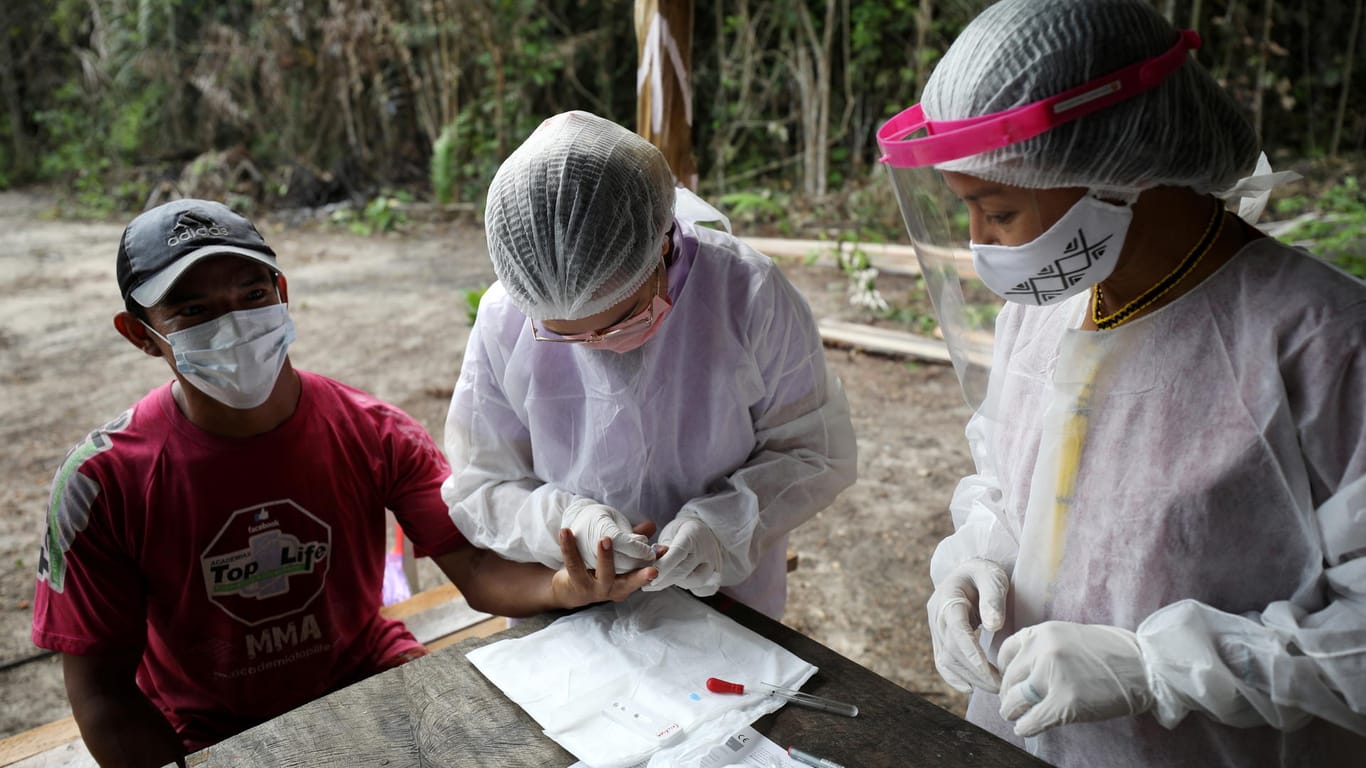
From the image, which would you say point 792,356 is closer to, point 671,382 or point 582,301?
point 671,382

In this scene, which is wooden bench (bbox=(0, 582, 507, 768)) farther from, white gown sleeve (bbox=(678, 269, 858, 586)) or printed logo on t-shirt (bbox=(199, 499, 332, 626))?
white gown sleeve (bbox=(678, 269, 858, 586))

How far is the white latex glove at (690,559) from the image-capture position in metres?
1.67

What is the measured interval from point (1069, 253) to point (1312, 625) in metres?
0.56

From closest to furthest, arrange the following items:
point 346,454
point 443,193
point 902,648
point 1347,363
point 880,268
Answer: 1. point 1347,363
2. point 346,454
3. point 902,648
4. point 880,268
5. point 443,193

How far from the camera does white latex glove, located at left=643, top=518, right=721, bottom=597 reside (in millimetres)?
1665

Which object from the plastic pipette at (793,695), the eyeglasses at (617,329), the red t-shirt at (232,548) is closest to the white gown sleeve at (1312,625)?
the plastic pipette at (793,695)

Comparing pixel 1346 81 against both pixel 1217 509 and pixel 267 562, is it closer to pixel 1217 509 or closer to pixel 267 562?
pixel 1217 509

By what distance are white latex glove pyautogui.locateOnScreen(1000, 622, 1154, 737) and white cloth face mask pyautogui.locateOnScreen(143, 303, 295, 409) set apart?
4.91ft

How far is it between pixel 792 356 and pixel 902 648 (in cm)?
180

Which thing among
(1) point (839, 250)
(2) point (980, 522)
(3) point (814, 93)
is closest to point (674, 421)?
(2) point (980, 522)

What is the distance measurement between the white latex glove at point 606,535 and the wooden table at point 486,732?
0.95 ft

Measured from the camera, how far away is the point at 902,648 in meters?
3.26

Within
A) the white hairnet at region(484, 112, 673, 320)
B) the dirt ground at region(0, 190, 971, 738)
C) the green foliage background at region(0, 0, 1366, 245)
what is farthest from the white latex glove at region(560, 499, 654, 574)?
the green foliage background at region(0, 0, 1366, 245)

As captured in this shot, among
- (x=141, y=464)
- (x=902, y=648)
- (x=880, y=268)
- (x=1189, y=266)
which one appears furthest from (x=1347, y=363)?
(x=880, y=268)
